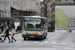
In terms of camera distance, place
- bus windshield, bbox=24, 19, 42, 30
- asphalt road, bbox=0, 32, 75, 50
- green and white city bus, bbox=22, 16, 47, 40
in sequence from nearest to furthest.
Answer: asphalt road, bbox=0, 32, 75, 50, green and white city bus, bbox=22, 16, 47, 40, bus windshield, bbox=24, 19, 42, 30

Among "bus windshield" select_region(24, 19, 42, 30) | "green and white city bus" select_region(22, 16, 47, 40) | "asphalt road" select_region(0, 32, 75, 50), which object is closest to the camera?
"asphalt road" select_region(0, 32, 75, 50)

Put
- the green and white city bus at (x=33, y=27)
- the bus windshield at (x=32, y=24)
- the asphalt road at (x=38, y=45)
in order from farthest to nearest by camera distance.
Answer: the bus windshield at (x=32, y=24)
the green and white city bus at (x=33, y=27)
the asphalt road at (x=38, y=45)

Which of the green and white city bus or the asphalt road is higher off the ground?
the green and white city bus

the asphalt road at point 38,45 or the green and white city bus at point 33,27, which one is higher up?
the green and white city bus at point 33,27

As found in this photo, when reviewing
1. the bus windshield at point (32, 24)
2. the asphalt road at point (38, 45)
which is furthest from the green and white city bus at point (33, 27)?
the asphalt road at point (38, 45)

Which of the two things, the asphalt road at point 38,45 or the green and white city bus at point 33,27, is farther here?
the green and white city bus at point 33,27

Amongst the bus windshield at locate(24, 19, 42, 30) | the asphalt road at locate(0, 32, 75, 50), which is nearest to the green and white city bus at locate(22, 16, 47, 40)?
the bus windshield at locate(24, 19, 42, 30)

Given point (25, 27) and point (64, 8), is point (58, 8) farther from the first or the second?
point (25, 27)

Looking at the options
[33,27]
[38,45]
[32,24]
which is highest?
[32,24]

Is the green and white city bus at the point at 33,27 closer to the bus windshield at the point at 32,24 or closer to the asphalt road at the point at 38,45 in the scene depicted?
the bus windshield at the point at 32,24

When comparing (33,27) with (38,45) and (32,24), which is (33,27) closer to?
(32,24)

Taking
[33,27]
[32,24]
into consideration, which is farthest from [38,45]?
[32,24]

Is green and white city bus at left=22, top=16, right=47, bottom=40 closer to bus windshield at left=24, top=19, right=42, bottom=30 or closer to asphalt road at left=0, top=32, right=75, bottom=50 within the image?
bus windshield at left=24, top=19, right=42, bottom=30

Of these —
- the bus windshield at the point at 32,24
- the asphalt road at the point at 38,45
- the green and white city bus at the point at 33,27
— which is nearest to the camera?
the asphalt road at the point at 38,45
